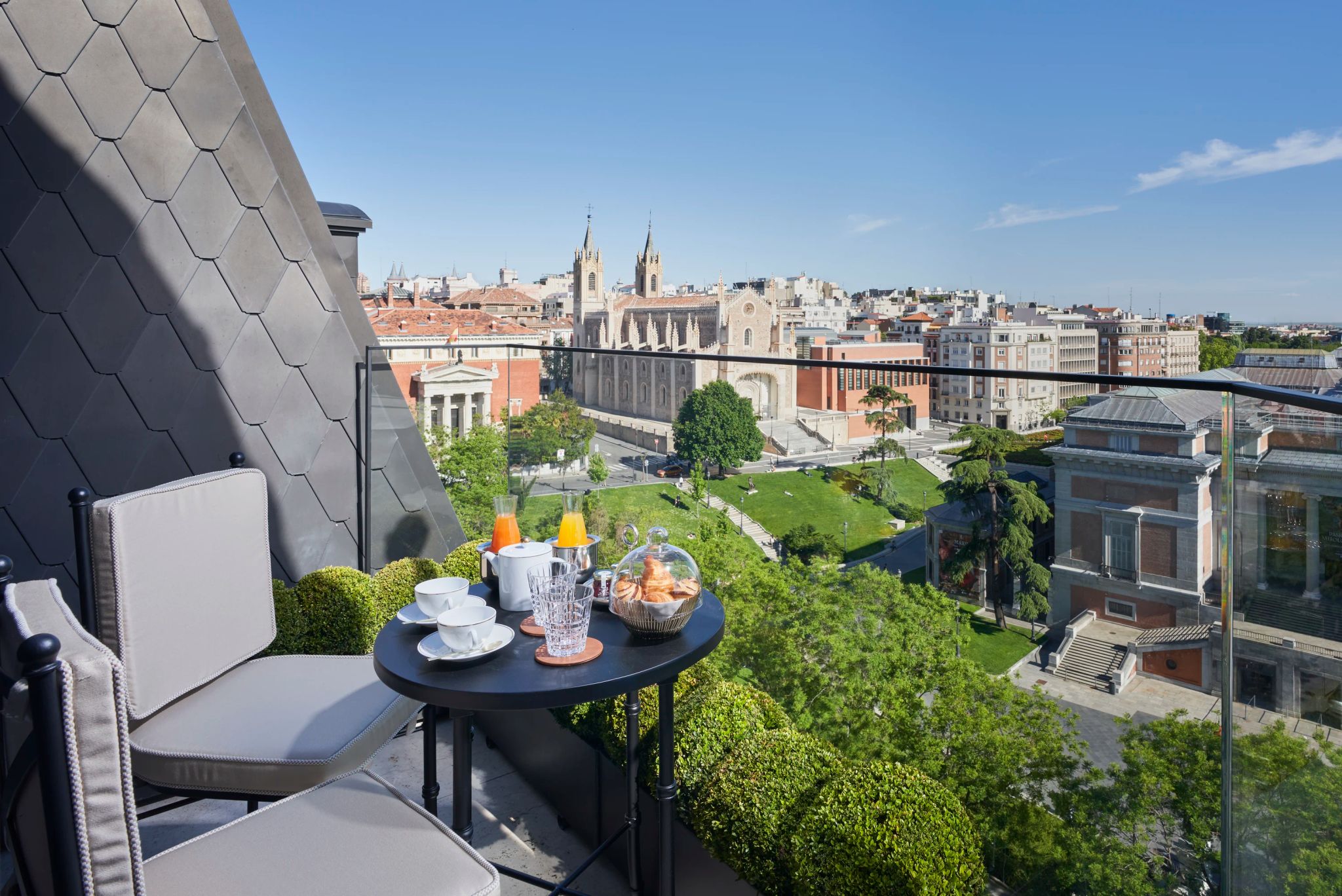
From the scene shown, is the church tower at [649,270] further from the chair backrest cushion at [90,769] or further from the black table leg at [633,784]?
the chair backrest cushion at [90,769]

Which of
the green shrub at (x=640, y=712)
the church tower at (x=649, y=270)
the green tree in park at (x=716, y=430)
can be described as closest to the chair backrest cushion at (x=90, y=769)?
the green shrub at (x=640, y=712)

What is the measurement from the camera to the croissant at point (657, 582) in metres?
1.29

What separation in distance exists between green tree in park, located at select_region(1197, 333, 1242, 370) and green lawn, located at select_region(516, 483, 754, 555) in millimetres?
29387

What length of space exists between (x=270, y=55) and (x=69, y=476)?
21307 mm

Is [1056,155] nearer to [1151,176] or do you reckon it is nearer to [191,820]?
[1151,176]

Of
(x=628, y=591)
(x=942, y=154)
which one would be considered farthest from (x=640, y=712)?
(x=942, y=154)

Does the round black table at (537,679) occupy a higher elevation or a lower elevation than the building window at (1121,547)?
lower

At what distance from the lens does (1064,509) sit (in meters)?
1.32

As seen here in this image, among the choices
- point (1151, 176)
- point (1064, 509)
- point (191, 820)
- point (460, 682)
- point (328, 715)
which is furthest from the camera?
point (1151, 176)

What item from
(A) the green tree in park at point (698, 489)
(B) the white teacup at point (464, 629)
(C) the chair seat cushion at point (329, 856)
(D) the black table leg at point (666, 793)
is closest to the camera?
(C) the chair seat cushion at point (329, 856)

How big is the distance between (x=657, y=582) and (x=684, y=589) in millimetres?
49

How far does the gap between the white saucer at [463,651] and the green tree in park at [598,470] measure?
4.32 feet

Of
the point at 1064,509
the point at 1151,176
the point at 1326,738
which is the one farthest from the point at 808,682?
the point at 1151,176

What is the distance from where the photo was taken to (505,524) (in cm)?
167
